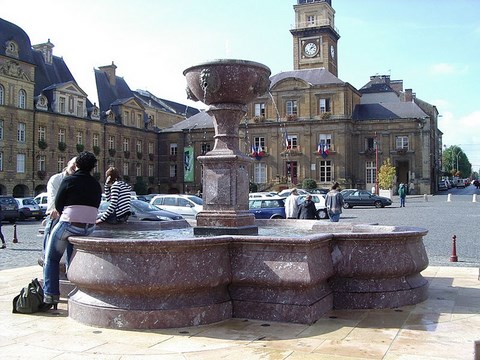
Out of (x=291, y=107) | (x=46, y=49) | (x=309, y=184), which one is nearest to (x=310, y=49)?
(x=291, y=107)

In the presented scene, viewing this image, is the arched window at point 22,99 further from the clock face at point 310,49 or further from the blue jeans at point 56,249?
the blue jeans at point 56,249

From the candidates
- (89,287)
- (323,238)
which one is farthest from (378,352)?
(89,287)

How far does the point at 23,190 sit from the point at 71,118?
9.38 m

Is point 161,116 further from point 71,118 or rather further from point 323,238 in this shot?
point 323,238

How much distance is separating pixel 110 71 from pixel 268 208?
155ft

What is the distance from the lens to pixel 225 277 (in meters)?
6.55

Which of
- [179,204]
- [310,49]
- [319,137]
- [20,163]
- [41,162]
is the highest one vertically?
[310,49]

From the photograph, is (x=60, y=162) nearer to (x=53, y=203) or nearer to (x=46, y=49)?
(x=46, y=49)

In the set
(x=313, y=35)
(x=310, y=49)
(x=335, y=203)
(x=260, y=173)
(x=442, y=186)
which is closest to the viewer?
(x=335, y=203)

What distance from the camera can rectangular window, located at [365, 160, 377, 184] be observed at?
6715cm

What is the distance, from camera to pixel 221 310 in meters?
6.53

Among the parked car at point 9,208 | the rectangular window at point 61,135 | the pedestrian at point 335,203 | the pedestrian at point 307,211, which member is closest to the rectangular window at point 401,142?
the rectangular window at point 61,135

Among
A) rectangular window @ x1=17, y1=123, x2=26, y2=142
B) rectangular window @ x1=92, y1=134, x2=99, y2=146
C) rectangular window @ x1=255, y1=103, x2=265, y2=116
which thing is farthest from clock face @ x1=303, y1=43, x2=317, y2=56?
rectangular window @ x1=17, y1=123, x2=26, y2=142

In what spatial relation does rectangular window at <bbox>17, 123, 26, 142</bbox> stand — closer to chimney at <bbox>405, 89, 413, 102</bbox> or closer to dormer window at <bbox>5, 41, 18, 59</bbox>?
dormer window at <bbox>5, 41, 18, 59</bbox>
